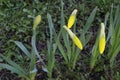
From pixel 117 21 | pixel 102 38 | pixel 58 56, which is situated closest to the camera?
pixel 102 38

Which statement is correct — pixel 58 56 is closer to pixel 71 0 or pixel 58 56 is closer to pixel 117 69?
pixel 117 69

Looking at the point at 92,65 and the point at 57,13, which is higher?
the point at 57,13

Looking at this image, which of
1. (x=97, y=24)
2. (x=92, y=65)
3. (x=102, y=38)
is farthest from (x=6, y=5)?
(x=102, y=38)

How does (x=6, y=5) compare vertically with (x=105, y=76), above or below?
above

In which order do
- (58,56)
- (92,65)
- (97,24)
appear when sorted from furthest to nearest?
(97,24) < (58,56) < (92,65)

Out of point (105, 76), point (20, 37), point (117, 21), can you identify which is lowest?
point (105, 76)

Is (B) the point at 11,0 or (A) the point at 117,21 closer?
(A) the point at 117,21

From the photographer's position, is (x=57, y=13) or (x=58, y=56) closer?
(x=58, y=56)

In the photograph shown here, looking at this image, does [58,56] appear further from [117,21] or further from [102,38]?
[102,38]

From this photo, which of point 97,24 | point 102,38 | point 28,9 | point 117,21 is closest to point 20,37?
point 28,9
